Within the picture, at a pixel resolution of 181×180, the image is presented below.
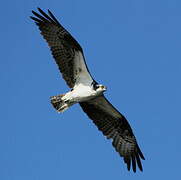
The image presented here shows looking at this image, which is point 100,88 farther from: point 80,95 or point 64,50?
point 64,50

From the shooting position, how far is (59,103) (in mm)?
15008

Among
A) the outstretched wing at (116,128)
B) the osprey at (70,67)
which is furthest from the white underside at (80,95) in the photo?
the outstretched wing at (116,128)

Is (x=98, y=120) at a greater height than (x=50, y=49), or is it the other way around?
(x=50, y=49)

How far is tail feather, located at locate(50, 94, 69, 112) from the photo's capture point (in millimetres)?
14945

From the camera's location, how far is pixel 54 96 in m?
15.1

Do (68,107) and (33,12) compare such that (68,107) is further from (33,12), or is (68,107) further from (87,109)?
(33,12)

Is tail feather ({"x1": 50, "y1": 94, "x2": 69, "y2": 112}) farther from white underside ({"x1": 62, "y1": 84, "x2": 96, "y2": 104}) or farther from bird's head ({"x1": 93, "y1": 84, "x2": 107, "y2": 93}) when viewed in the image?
bird's head ({"x1": 93, "y1": 84, "x2": 107, "y2": 93})

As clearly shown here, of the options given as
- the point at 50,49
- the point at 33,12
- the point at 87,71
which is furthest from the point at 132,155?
the point at 33,12

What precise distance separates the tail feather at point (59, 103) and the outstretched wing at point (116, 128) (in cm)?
112

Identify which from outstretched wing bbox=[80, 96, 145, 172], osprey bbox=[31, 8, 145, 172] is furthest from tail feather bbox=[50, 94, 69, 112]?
outstretched wing bbox=[80, 96, 145, 172]

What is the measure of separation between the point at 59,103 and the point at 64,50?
57.0 inches

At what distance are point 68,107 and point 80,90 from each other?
0.56m

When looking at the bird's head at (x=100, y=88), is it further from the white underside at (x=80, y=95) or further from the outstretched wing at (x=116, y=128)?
the outstretched wing at (x=116, y=128)

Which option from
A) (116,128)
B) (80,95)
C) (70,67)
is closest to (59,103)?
(80,95)
